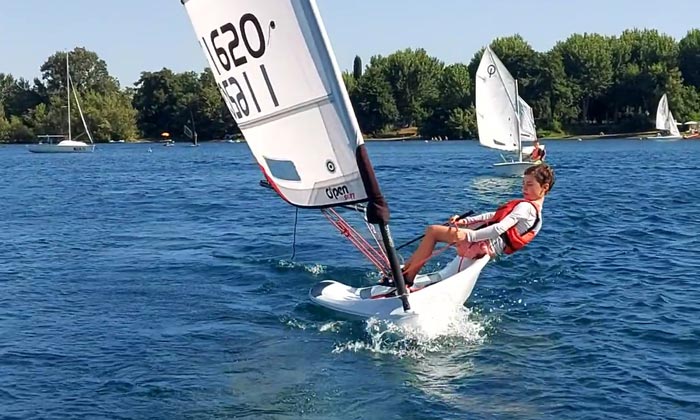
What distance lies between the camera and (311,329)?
12195 millimetres

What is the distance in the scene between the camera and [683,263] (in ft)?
55.2

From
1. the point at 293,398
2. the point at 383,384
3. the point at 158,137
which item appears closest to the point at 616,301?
the point at 383,384

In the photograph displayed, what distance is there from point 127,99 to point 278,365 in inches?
5002

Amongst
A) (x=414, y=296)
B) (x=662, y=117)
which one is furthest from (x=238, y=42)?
(x=662, y=117)

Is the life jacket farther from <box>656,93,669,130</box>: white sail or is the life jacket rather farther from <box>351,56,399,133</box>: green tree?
<box>351,56,399,133</box>: green tree

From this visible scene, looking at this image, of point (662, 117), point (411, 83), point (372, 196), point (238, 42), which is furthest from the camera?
point (411, 83)

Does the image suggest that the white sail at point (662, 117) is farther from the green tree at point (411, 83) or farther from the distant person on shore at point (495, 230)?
the distant person on shore at point (495, 230)

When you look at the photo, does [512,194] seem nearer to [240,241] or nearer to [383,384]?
[240,241]

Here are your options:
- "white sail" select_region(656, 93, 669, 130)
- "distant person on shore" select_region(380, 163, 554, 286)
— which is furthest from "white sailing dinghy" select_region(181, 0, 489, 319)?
"white sail" select_region(656, 93, 669, 130)

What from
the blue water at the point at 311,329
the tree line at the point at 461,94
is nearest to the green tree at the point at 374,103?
the tree line at the point at 461,94

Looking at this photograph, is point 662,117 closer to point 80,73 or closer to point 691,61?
point 691,61

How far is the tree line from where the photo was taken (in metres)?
104

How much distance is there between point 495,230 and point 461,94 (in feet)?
Result: 336

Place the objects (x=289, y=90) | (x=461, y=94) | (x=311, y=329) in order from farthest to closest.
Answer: (x=461, y=94) < (x=311, y=329) < (x=289, y=90)
